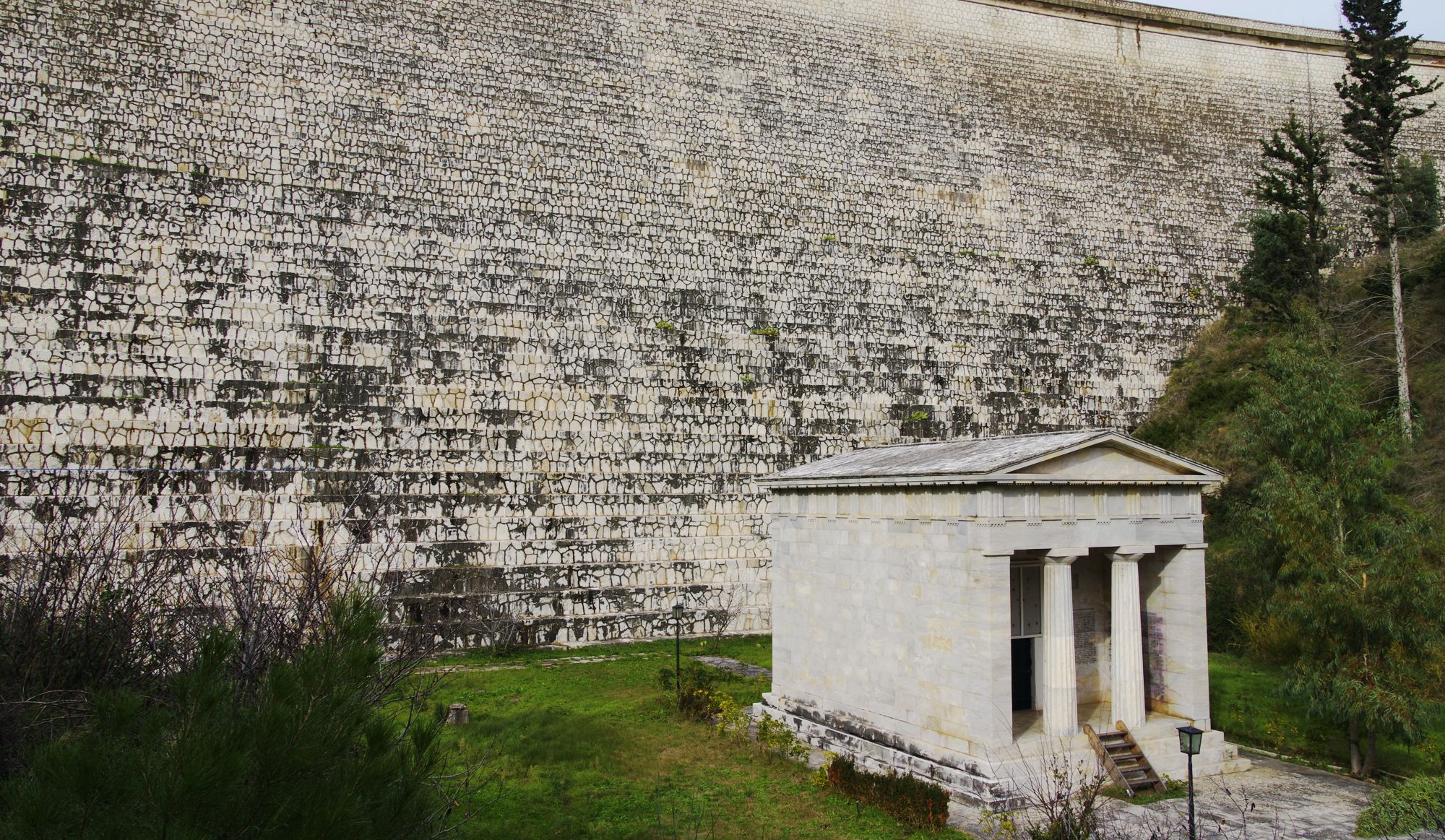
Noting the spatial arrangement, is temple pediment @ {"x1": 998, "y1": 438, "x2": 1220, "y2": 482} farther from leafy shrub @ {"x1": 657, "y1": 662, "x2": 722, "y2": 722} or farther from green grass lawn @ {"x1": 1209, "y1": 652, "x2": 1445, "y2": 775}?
leafy shrub @ {"x1": 657, "y1": 662, "x2": 722, "y2": 722}

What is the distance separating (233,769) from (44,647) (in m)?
3.71

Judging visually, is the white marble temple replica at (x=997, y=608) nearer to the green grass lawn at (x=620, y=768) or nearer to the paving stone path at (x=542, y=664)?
the green grass lawn at (x=620, y=768)

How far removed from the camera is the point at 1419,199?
961 inches

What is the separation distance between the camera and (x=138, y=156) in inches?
615

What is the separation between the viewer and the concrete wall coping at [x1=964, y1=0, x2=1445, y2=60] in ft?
78.9

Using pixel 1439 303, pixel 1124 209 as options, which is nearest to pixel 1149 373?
pixel 1124 209

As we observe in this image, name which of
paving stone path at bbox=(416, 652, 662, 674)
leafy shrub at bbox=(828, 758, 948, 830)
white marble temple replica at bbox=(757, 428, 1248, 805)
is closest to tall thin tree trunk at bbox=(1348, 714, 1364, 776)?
white marble temple replica at bbox=(757, 428, 1248, 805)

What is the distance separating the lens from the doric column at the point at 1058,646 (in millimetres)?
9734

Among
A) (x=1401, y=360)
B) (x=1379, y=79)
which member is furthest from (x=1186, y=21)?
(x=1401, y=360)

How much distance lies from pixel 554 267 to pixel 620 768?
10489mm

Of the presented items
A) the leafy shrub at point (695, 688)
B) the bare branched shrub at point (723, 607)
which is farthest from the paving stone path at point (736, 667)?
the bare branched shrub at point (723, 607)

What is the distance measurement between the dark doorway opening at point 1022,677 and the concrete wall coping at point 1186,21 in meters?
17.9

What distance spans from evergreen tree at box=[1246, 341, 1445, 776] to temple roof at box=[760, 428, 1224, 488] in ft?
4.97

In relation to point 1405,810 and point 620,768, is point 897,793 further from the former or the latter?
point 1405,810
